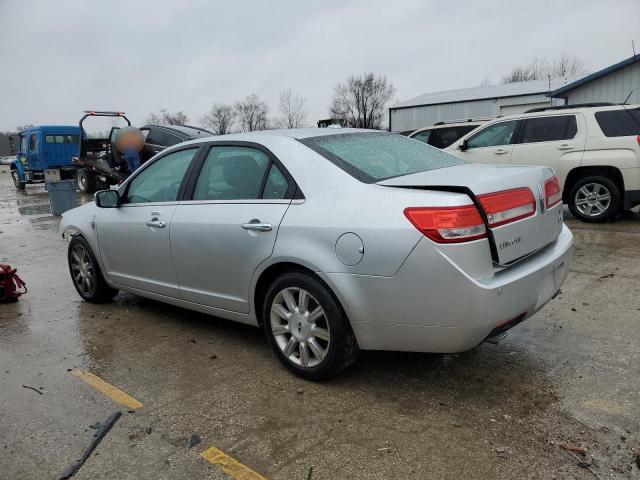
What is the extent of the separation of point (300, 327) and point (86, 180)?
16.1 meters

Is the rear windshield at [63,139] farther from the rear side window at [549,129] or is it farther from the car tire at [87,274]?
the rear side window at [549,129]

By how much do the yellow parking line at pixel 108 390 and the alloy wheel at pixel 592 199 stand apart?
7.28 metres

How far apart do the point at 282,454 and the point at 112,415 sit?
3.61 ft

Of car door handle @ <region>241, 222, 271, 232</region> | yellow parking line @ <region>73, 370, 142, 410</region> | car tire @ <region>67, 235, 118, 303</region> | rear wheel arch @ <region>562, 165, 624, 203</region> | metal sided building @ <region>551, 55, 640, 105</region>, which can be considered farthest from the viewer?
metal sided building @ <region>551, 55, 640, 105</region>

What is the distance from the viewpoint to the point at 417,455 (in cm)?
246

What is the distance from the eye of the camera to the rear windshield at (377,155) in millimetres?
3166

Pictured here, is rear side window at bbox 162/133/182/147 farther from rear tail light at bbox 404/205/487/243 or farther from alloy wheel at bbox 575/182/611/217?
rear tail light at bbox 404/205/487/243

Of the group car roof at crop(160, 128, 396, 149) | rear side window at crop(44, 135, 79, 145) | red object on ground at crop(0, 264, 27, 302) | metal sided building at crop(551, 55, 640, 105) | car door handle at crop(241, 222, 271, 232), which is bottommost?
red object on ground at crop(0, 264, 27, 302)

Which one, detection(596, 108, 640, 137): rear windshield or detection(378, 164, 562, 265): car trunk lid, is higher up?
detection(596, 108, 640, 137): rear windshield

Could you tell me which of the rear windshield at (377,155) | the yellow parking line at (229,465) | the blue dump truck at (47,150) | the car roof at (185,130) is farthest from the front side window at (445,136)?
the blue dump truck at (47,150)

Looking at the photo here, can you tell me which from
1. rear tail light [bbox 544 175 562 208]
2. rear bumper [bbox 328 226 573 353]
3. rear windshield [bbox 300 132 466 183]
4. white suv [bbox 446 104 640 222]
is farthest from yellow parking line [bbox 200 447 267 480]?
white suv [bbox 446 104 640 222]

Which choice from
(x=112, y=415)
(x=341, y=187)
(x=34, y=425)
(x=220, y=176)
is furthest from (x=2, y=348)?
(x=341, y=187)

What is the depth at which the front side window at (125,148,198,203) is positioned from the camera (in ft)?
13.5

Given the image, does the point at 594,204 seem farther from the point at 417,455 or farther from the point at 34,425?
the point at 34,425
